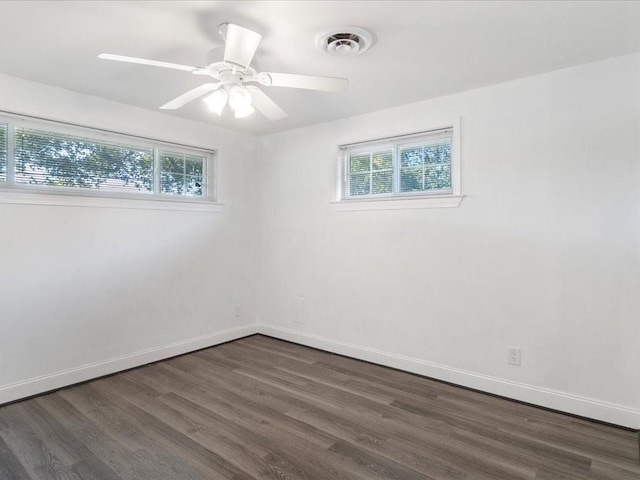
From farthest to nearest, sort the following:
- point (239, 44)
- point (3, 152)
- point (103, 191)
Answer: point (103, 191) → point (3, 152) → point (239, 44)

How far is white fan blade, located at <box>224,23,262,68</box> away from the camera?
1736 mm

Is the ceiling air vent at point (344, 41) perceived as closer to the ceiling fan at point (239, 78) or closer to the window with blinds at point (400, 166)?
the ceiling fan at point (239, 78)

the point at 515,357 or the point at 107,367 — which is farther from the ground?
the point at 515,357

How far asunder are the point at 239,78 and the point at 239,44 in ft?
1.21

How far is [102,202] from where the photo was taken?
3.18m

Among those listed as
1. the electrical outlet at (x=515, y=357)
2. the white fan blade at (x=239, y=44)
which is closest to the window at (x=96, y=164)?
the white fan blade at (x=239, y=44)

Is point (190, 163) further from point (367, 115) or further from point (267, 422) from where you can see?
point (267, 422)

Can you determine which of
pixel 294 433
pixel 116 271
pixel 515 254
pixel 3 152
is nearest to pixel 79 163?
pixel 3 152

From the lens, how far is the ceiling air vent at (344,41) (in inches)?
81.3

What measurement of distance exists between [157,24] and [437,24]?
1.48 m

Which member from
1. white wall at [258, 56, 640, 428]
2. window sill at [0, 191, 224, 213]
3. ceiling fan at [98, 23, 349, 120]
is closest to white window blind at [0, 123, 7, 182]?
window sill at [0, 191, 224, 213]

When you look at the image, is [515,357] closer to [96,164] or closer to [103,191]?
[103,191]

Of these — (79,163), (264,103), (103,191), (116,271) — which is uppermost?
(264,103)

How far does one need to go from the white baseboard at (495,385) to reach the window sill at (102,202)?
1.73 m
